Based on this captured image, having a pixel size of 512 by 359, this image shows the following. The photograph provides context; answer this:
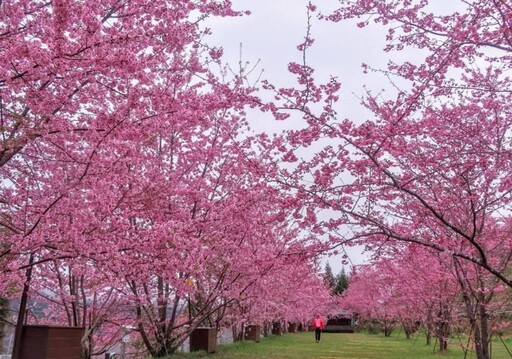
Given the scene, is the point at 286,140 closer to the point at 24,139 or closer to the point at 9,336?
the point at 24,139

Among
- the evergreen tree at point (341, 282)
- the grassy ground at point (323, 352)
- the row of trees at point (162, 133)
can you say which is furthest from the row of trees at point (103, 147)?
the evergreen tree at point (341, 282)

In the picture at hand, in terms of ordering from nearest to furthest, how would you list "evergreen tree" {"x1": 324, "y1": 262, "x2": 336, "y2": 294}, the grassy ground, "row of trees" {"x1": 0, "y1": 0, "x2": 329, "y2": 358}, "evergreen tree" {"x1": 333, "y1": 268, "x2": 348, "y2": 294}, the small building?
"row of trees" {"x1": 0, "y1": 0, "x2": 329, "y2": 358}, the grassy ground, "evergreen tree" {"x1": 324, "y1": 262, "x2": 336, "y2": 294}, the small building, "evergreen tree" {"x1": 333, "y1": 268, "x2": 348, "y2": 294}

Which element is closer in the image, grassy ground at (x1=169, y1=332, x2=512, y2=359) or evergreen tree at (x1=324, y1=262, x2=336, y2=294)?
grassy ground at (x1=169, y1=332, x2=512, y2=359)

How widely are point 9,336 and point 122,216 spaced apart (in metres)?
6.55

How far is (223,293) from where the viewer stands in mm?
10406

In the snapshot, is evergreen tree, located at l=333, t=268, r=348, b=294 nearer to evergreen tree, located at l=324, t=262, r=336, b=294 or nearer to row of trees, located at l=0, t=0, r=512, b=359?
evergreen tree, located at l=324, t=262, r=336, b=294

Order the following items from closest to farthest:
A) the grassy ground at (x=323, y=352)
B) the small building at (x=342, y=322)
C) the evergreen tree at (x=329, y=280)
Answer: the grassy ground at (x=323, y=352), the evergreen tree at (x=329, y=280), the small building at (x=342, y=322)

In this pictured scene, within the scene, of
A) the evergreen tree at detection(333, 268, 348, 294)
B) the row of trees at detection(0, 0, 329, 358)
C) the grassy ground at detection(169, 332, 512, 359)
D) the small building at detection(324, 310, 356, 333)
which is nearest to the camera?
the row of trees at detection(0, 0, 329, 358)

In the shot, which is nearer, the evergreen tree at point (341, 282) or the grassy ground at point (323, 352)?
the grassy ground at point (323, 352)

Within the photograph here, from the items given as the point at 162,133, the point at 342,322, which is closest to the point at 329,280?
the point at 342,322

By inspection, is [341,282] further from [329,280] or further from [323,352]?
[323,352]

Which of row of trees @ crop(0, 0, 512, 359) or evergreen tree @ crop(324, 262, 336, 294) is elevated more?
evergreen tree @ crop(324, 262, 336, 294)

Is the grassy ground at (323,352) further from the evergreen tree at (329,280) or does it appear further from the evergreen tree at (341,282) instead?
the evergreen tree at (341,282)

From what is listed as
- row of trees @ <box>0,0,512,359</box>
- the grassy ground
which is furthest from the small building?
row of trees @ <box>0,0,512,359</box>
